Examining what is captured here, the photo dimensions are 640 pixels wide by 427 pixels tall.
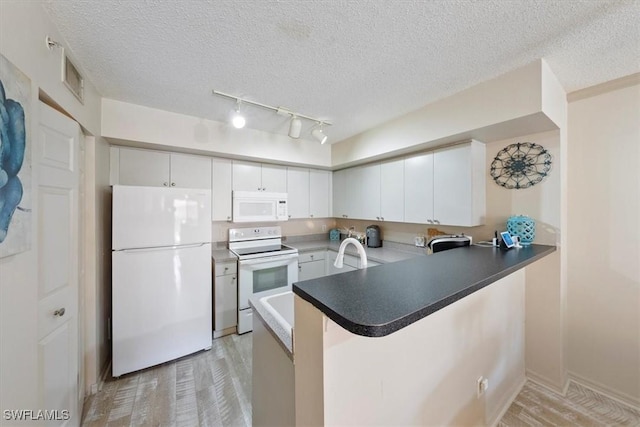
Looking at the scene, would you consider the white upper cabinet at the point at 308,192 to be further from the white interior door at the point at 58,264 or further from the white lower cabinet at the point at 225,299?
the white interior door at the point at 58,264

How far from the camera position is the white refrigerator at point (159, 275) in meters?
1.96

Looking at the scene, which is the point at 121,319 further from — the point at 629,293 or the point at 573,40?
the point at 629,293

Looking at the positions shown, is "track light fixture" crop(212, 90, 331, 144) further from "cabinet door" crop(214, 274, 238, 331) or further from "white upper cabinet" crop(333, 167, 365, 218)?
"cabinet door" crop(214, 274, 238, 331)

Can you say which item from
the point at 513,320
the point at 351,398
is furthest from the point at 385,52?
the point at 513,320

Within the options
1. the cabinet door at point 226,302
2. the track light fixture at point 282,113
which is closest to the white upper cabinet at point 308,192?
the track light fixture at point 282,113

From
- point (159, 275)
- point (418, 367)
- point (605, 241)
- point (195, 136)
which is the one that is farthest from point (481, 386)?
point (195, 136)

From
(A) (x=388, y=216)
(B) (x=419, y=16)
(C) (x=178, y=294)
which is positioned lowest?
(C) (x=178, y=294)

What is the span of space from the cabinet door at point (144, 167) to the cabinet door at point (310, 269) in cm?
189

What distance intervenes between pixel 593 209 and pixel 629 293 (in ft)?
2.10

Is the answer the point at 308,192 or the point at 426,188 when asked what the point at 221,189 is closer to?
the point at 308,192

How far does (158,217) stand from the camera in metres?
2.09

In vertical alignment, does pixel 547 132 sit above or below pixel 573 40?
below

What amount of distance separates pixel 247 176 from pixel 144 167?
42.1 inches

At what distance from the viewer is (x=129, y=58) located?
1501 mm
